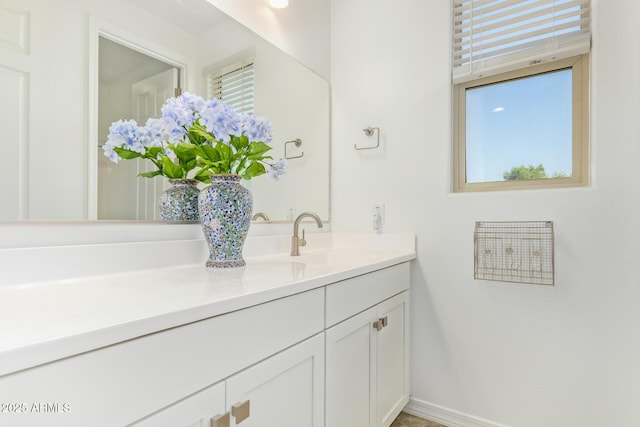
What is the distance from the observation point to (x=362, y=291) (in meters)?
1.28

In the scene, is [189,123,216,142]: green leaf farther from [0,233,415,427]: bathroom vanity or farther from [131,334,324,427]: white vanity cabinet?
[131,334,324,427]: white vanity cabinet

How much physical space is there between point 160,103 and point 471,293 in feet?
5.24

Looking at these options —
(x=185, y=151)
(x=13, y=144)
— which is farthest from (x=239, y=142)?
(x=13, y=144)

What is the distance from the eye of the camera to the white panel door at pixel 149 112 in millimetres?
1158

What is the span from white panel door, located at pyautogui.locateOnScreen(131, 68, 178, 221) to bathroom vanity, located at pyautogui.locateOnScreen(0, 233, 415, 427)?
234mm

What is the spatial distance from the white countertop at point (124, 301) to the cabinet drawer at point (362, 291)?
4 cm

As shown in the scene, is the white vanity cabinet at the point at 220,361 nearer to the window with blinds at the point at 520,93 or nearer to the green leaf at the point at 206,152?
the green leaf at the point at 206,152

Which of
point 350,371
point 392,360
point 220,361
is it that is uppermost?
point 220,361

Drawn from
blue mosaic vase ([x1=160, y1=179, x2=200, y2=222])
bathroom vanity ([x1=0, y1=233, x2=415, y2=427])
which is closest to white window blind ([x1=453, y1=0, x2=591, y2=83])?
bathroom vanity ([x1=0, y1=233, x2=415, y2=427])

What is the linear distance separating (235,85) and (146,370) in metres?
1.27

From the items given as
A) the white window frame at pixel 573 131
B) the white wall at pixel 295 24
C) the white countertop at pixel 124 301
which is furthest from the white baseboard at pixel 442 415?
the white wall at pixel 295 24

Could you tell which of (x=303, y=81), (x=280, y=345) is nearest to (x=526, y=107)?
(x=303, y=81)

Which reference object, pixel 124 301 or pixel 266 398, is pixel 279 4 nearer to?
pixel 124 301

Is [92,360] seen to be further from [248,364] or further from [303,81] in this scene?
[303,81]
